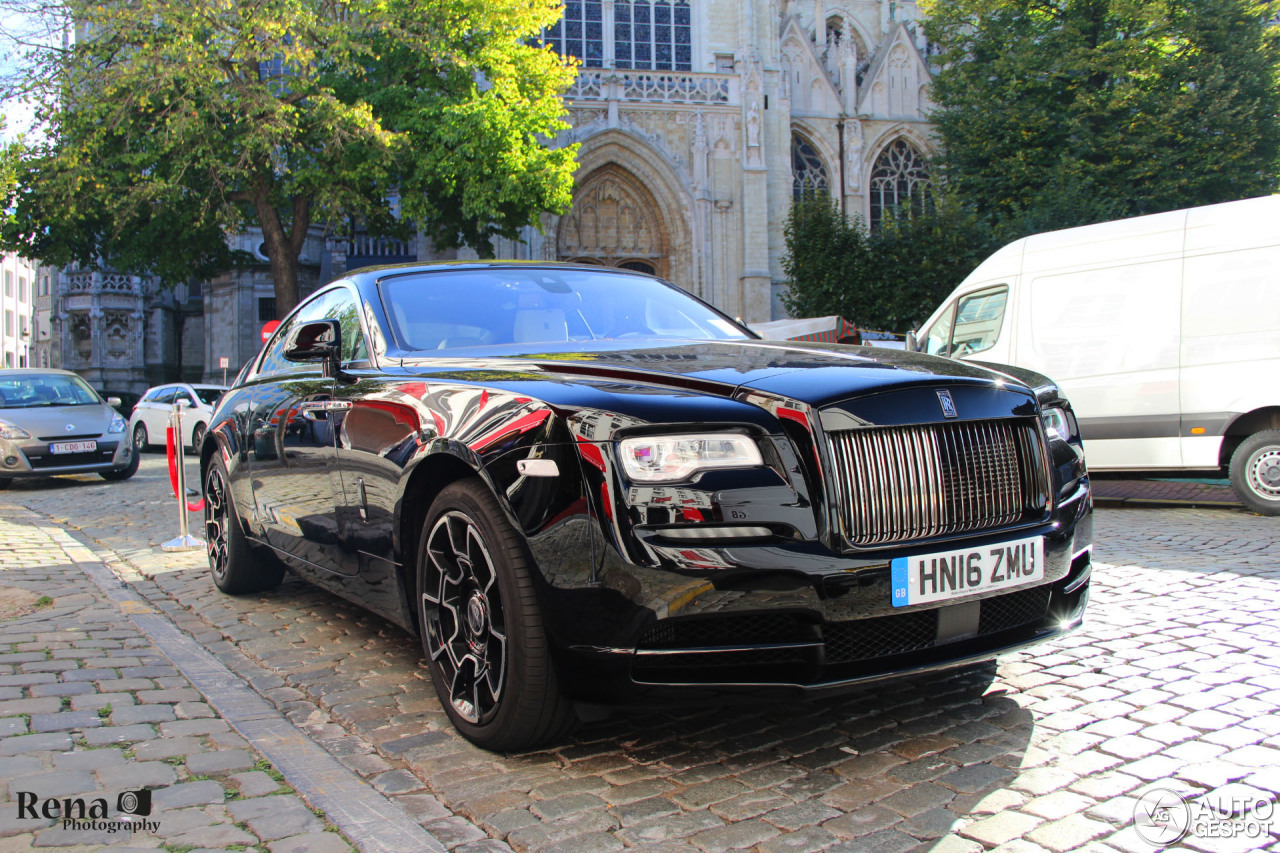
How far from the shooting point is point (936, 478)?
2896 mm

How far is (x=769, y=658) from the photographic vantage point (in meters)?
2.65

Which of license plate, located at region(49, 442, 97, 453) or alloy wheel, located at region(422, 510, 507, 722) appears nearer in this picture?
alloy wheel, located at region(422, 510, 507, 722)

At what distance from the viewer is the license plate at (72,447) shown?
1312cm

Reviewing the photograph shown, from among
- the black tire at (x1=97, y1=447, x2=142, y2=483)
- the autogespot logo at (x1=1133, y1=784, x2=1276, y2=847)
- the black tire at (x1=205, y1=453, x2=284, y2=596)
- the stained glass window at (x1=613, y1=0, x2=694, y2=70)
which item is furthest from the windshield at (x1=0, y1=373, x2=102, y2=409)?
the stained glass window at (x1=613, y1=0, x2=694, y2=70)

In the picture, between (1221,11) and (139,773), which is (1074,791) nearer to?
(139,773)

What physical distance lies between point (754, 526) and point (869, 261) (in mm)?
24650

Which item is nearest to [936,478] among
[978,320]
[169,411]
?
[978,320]

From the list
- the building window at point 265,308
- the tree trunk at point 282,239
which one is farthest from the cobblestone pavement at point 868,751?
the building window at point 265,308

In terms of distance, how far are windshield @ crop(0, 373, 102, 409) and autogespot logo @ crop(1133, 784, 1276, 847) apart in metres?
14.6

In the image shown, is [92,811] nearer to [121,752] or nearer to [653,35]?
[121,752]

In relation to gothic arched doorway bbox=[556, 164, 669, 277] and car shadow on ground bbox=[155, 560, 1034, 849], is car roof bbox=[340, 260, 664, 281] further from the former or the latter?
gothic arched doorway bbox=[556, 164, 669, 277]

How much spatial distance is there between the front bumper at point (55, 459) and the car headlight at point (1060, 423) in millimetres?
13236

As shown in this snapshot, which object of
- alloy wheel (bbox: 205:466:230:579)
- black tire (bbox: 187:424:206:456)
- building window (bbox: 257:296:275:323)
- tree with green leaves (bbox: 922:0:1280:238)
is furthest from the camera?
building window (bbox: 257:296:275:323)

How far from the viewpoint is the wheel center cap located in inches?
119
